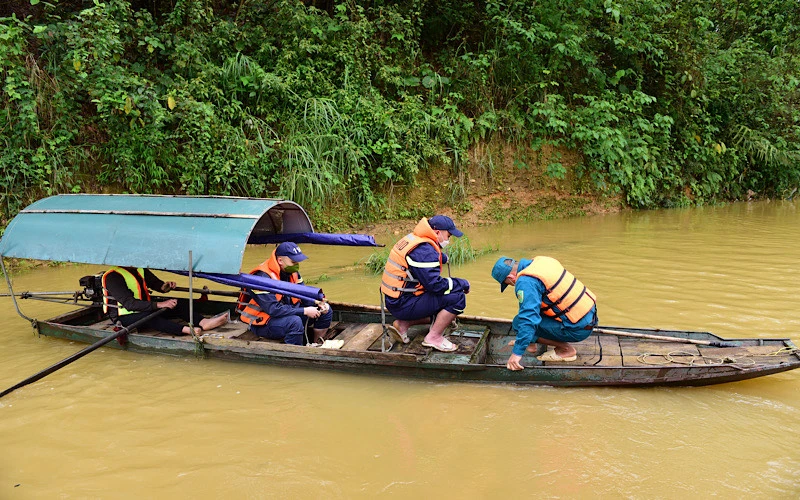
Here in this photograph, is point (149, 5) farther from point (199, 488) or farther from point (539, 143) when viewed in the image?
point (199, 488)

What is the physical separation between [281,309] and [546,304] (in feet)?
8.57

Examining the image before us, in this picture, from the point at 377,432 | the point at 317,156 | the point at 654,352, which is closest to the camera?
the point at 377,432

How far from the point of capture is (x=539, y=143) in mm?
14672

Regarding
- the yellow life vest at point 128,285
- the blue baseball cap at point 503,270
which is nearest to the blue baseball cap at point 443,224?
the blue baseball cap at point 503,270

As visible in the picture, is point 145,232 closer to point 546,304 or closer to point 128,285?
point 128,285

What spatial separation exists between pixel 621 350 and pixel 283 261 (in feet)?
11.1

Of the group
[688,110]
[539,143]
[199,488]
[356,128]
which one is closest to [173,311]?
[199,488]

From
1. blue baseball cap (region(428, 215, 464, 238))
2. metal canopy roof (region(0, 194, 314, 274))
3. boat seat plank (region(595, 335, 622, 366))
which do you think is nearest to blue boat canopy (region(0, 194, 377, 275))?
metal canopy roof (region(0, 194, 314, 274))

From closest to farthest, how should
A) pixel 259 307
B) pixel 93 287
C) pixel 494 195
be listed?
pixel 259 307
pixel 93 287
pixel 494 195

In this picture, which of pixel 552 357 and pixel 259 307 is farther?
pixel 259 307

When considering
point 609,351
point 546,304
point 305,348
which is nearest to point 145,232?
point 305,348

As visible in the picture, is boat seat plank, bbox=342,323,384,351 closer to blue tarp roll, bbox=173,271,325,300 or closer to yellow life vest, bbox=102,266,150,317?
blue tarp roll, bbox=173,271,325,300

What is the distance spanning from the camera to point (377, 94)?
43.5 feet

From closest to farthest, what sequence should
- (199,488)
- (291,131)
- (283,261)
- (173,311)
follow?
1. (199,488)
2. (283,261)
3. (173,311)
4. (291,131)
